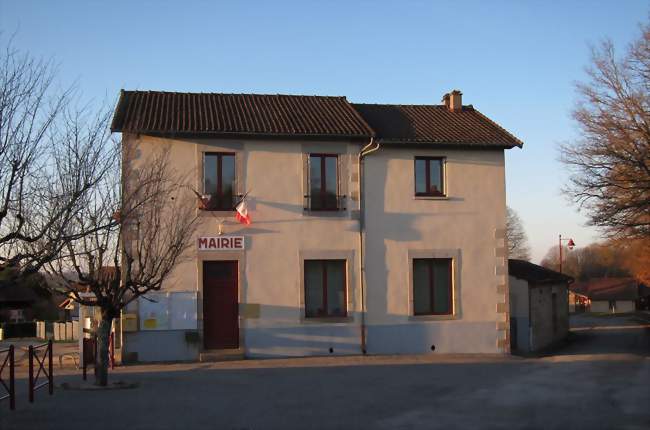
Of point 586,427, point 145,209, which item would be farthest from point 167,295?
point 586,427

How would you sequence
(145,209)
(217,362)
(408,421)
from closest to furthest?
(408,421)
(145,209)
(217,362)

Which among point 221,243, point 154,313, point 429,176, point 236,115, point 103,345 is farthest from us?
point 429,176

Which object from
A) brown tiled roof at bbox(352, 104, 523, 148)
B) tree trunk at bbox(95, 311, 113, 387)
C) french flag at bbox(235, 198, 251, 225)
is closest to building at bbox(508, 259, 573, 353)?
brown tiled roof at bbox(352, 104, 523, 148)

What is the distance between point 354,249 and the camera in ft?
61.0

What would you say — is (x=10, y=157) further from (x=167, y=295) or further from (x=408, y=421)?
(x=167, y=295)

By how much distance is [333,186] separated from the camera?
18.7 metres

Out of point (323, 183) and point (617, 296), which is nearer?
point (323, 183)

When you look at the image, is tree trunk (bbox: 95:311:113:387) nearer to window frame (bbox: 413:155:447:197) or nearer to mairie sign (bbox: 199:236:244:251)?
mairie sign (bbox: 199:236:244:251)

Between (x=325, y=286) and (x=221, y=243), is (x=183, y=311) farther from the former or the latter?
(x=325, y=286)

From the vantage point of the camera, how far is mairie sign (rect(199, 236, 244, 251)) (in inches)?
698

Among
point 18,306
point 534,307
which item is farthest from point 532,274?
point 18,306

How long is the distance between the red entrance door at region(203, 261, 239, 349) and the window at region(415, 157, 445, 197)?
220 inches

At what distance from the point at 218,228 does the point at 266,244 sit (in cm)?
131

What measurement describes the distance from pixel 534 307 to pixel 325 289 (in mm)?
9467
